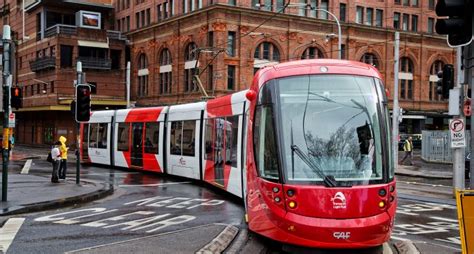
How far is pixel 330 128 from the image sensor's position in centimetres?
797

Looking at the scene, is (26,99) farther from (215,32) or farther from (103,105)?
(215,32)

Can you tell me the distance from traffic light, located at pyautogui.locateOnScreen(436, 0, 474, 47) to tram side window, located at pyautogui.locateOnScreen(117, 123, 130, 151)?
19.4m

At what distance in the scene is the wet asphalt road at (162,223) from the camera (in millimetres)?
8789

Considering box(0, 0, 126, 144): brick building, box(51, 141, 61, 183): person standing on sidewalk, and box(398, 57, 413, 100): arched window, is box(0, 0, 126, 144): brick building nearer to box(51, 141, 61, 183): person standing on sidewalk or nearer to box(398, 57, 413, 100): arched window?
box(398, 57, 413, 100): arched window

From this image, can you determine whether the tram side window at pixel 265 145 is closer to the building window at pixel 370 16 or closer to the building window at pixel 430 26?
the building window at pixel 370 16

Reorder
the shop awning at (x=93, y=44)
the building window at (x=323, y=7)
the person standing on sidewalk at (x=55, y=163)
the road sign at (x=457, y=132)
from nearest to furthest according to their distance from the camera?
the road sign at (x=457, y=132) < the person standing on sidewalk at (x=55, y=163) < the building window at (x=323, y=7) < the shop awning at (x=93, y=44)

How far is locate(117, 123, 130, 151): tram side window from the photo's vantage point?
24.8 meters

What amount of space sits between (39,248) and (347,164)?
497cm

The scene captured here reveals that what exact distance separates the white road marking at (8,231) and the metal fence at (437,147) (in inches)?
1142

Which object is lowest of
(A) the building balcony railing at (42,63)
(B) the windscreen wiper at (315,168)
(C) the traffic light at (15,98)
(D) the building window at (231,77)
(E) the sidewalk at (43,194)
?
(E) the sidewalk at (43,194)

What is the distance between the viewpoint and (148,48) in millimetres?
61781

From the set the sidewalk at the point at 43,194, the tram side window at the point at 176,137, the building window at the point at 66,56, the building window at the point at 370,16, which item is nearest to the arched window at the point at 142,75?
the building window at the point at 66,56

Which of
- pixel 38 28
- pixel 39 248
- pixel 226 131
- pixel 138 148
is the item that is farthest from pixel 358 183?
pixel 38 28

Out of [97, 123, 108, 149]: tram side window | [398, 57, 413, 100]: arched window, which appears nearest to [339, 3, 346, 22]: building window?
[398, 57, 413, 100]: arched window
